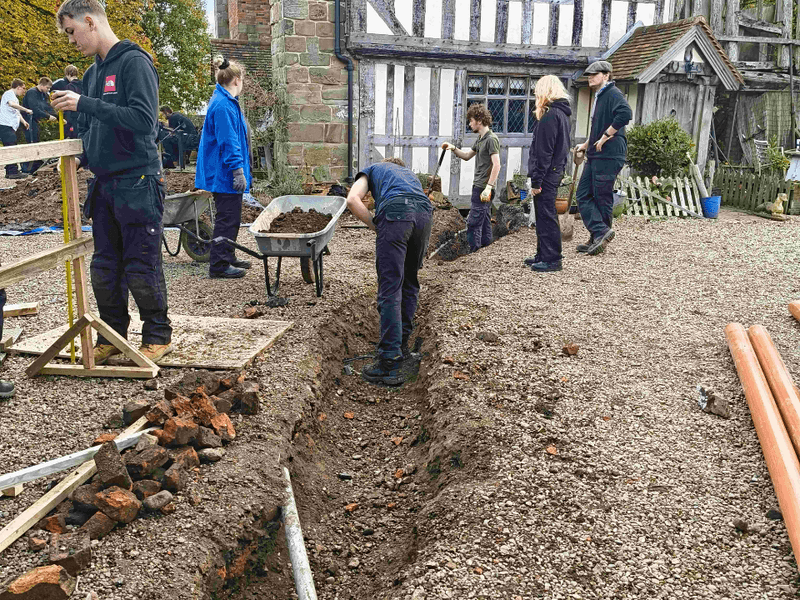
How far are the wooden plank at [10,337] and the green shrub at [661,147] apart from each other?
1094cm

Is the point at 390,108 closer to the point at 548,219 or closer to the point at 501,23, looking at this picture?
the point at 501,23

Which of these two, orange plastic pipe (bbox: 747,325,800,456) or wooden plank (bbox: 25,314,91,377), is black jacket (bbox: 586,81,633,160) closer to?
orange plastic pipe (bbox: 747,325,800,456)

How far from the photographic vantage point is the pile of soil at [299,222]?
7.06 m

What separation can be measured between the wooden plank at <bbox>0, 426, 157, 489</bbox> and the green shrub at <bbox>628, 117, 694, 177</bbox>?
11.5m

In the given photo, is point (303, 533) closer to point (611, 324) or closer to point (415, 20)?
point (611, 324)

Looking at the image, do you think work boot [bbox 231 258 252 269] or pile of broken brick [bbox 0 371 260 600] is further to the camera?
work boot [bbox 231 258 252 269]

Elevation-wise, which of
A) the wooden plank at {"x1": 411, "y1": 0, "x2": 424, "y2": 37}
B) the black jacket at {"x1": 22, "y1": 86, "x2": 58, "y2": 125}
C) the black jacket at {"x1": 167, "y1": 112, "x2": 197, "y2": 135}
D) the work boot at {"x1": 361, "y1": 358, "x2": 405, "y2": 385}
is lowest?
the work boot at {"x1": 361, "y1": 358, "x2": 405, "y2": 385}

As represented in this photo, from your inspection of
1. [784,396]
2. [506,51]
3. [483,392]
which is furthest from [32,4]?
[784,396]

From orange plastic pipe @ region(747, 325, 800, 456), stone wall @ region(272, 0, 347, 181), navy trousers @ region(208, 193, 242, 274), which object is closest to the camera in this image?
orange plastic pipe @ region(747, 325, 800, 456)

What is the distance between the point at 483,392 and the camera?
4.91 metres

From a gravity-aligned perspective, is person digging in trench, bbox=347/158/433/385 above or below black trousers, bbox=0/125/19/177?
below

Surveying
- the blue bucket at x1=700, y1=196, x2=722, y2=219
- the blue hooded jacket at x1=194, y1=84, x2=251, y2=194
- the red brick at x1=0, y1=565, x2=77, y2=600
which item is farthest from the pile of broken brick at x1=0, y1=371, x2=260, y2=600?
the blue bucket at x1=700, y1=196, x2=722, y2=219

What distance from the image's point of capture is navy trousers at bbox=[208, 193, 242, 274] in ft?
24.2

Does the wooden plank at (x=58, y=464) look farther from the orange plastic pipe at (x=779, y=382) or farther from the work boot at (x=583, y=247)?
the work boot at (x=583, y=247)
